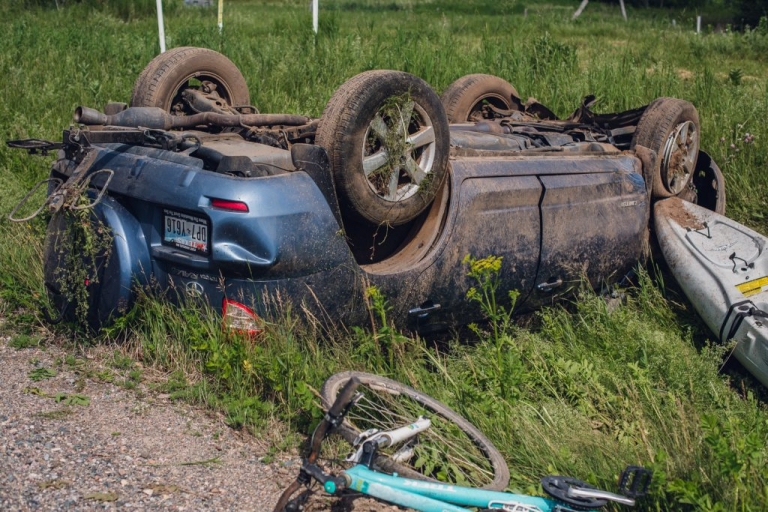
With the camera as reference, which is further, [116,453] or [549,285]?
[549,285]

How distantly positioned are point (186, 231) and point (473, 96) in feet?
11.8

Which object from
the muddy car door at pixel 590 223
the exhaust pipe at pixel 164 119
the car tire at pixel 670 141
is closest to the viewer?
the exhaust pipe at pixel 164 119

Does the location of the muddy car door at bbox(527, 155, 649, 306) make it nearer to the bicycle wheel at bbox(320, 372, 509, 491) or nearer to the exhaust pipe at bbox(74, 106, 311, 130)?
the bicycle wheel at bbox(320, 372, 509, 491)

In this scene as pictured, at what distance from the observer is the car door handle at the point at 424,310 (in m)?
4.72

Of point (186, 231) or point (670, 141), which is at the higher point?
point (670, 141)

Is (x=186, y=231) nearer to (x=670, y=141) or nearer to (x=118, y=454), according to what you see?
(x=118, y=454)

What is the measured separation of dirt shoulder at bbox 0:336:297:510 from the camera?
3.38 m

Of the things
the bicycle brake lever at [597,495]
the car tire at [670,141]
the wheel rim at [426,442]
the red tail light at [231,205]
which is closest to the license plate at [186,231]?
the red tail light at [231,205]

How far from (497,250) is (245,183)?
5.27ft

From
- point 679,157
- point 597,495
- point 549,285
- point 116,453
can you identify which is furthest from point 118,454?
point 679,157

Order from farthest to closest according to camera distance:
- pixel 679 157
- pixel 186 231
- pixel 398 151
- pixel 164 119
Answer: pixel 679 157
pixel 164 119
pixel 398 151
pixel 186 231

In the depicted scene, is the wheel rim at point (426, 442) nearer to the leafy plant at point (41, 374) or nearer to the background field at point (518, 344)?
the background field at point (518, 344)

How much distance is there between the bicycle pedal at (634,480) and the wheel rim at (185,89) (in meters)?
3.77

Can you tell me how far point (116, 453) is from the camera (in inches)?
146
